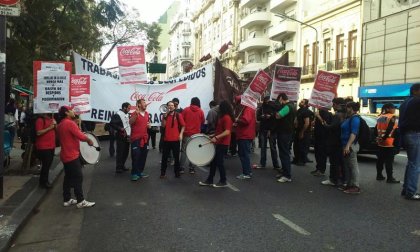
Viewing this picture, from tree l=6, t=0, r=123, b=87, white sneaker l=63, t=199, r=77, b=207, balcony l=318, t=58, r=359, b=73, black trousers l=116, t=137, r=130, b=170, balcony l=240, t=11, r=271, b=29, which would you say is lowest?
white sneaker l=63, t=199, r=77, b=207

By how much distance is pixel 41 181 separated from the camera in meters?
9.02

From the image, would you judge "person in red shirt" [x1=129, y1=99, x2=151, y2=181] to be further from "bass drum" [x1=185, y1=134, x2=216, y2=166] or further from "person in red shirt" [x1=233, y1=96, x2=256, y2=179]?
"person in red shirt" [x1=233, y1=96, x2=256, y2=179]

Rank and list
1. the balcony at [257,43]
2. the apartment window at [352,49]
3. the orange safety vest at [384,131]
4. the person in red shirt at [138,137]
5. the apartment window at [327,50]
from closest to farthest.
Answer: the orange safety vest at [384,131] → the person in red shirt at [138,137] → the apartment window at [352,49] → the apartment window at [327,50] → the balcony at [257,43]

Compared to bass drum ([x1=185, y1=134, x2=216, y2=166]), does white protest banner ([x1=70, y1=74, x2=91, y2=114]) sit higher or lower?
higher

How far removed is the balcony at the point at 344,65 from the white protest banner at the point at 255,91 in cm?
2644

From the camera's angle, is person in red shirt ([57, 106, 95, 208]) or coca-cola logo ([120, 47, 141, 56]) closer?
person in red shirt ([57, 106, 95, 208])

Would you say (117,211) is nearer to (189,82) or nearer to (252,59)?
(189,82)

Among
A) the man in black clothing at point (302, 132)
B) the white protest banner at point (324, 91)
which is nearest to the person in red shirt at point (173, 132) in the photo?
the white protest banner at point (324, 91)

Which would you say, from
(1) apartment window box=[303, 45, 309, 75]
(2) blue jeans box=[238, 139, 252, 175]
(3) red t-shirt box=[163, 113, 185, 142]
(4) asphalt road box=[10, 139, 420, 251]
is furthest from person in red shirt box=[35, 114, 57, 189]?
(1) apartment window box=[303, 45, 309, 75]

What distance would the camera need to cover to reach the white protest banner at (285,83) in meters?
12.2

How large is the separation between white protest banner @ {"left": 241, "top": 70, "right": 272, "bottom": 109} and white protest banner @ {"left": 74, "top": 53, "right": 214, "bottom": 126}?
1.93 meters

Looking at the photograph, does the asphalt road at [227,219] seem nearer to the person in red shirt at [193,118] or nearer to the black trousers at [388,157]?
the black trousers at [388,157]

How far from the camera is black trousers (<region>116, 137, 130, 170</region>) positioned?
457 inches

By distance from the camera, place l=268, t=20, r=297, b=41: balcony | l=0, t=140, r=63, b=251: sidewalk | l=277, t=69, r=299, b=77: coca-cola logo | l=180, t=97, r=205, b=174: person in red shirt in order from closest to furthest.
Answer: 1. l=0, t=140, r=63, b=251: sidewalk
2. l=180, t=97, r=205, b=174: person in red shirt
3. l=277, t=69, r=299, b=77: coca-cola logo
4. l=268, t=20, r=297, b=41: balcony
